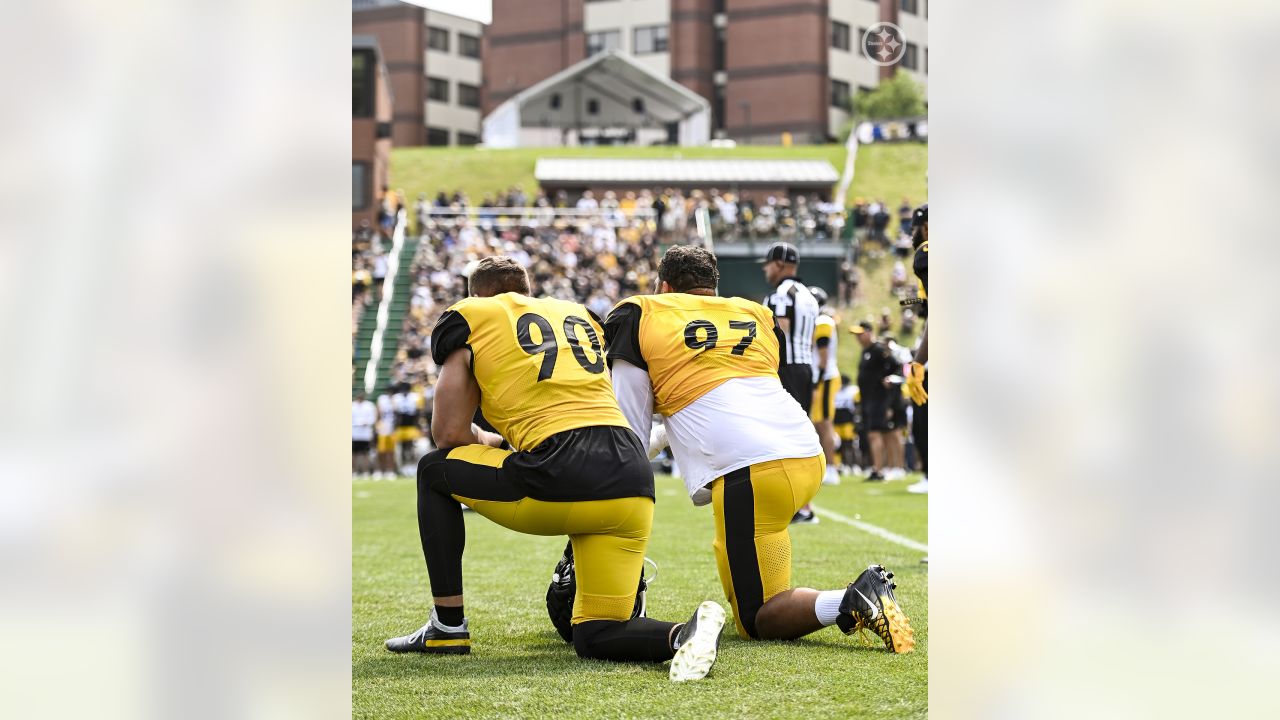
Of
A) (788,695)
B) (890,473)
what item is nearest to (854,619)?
(788,695)

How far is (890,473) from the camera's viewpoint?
17844 millimetres

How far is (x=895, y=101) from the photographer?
62875mm

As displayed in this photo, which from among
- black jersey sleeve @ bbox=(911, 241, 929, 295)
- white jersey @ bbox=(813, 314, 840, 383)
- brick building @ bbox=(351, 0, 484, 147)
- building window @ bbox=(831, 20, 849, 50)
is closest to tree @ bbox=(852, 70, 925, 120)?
building window @ bbox=(831, 20, 849, 50)

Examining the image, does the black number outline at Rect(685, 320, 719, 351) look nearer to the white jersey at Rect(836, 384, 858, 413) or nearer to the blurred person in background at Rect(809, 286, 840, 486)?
the blurred person in background at Rect(809, 286, 840, 486)

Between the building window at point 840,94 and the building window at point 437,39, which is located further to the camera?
the building window at point 437,39

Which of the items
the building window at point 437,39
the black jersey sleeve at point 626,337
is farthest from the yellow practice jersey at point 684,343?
the building window at point 437,39

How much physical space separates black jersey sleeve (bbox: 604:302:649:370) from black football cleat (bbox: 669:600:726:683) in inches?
49.0

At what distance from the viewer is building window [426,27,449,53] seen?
72.2 meters

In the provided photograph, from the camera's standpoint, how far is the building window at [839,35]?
66.4 meters

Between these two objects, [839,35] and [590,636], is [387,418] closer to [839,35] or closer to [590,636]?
[590,636]

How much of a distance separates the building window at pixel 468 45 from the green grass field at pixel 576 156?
21.2 meters

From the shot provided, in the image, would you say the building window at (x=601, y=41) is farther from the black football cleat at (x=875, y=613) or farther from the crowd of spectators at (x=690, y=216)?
the black football cleat at (x=875, y=613)

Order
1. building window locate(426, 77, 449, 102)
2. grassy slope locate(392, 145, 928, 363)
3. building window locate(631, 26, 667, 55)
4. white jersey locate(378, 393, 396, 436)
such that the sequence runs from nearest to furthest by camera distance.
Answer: white jersey locate(378, 393, 396, 436) → grassy slope locate(392, 145, 928, 363) → building window locate(631, 26, 667, 55) → building window locate(426, 77, 449, 102)
